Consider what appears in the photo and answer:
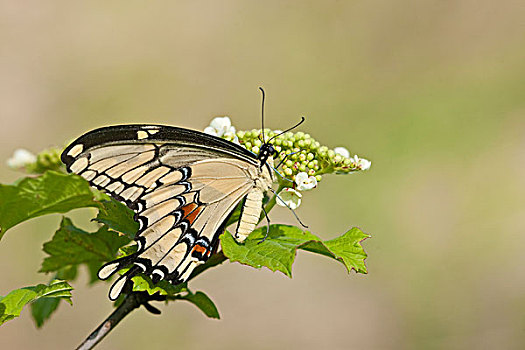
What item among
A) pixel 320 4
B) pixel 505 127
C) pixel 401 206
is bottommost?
pixel 401 206

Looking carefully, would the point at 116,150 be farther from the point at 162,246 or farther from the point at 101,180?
the point at 162,246

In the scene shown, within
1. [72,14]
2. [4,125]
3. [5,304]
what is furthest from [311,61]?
[5,304]

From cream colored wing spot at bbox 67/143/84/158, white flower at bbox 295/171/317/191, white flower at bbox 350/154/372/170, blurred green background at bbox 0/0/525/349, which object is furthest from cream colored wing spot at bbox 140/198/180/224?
blurred green background at bbox 0/0/525/349

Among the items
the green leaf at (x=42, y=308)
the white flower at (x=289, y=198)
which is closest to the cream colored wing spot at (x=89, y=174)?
the white flower at (x=289, y=198)

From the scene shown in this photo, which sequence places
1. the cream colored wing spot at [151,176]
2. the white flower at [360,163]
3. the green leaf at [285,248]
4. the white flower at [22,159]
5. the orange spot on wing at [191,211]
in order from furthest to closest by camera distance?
1. the white flower at [22,159]
2. the white flower at [360,163]
3. the orange spot on wing at [191,211]
4. the cream colored wing spot at [151,176]
5. the green leaf at [285,248]

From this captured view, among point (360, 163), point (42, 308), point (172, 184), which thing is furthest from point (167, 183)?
point (42, 308)

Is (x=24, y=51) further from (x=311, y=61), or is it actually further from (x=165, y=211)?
(x=165, y=211)

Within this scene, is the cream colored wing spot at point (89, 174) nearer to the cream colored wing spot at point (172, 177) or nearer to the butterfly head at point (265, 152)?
the cream colored wing spot at point (172, 177)
